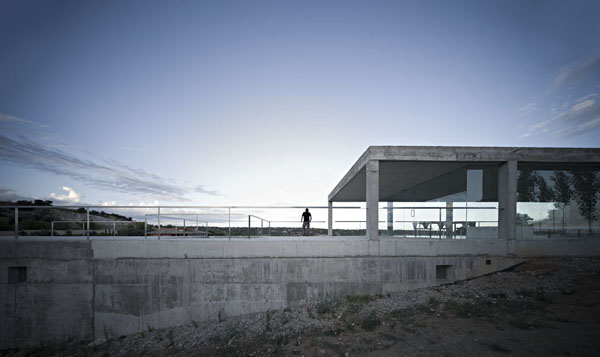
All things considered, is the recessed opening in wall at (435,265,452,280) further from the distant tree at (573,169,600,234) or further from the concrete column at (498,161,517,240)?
the distant tree at (573,169,600,234)

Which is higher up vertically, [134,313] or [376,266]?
[376,266]

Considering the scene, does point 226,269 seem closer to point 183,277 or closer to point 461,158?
point 183,277

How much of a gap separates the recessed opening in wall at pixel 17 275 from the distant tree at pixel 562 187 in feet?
62.6

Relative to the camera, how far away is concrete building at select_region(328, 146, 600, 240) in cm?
1029

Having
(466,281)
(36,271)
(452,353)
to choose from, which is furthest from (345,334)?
(36,271)

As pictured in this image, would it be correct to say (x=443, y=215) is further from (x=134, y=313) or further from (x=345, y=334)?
(x=134, y=313)

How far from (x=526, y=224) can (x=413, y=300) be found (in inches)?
220

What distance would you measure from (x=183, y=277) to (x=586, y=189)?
14907mm

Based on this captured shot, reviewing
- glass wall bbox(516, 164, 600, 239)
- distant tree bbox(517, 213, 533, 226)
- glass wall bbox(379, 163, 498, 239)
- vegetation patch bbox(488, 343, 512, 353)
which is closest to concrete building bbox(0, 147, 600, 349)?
distant tree bbox(517, 213, 533, 226)

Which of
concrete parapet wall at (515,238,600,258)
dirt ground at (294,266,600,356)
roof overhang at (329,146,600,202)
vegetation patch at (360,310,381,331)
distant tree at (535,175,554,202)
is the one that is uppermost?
roof overhang at (329,146,600,202)

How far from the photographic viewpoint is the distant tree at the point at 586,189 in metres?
11.2

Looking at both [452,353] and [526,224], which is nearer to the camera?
[452,353]

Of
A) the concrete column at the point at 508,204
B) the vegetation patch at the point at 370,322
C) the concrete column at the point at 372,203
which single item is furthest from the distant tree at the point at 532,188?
the vegetation patch at the point at 370,322

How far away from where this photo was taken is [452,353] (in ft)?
17.4
